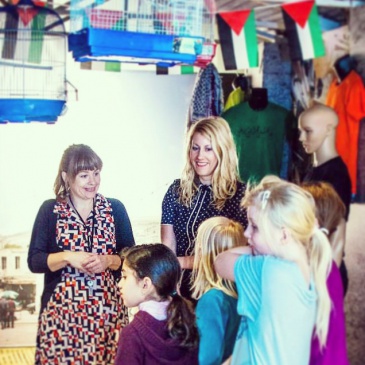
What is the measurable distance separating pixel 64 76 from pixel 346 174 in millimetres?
1584

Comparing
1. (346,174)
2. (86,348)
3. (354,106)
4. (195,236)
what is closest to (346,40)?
(354,106)

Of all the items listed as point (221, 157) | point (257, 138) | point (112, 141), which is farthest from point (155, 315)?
point (257, 138)

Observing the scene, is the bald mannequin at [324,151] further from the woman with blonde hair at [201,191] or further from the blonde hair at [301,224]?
the blonde hair at [301,224]

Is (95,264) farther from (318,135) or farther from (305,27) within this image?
(305,27)

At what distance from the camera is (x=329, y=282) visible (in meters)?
2.92

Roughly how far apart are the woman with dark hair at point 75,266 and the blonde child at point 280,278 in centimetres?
76

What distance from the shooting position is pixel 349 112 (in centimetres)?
407

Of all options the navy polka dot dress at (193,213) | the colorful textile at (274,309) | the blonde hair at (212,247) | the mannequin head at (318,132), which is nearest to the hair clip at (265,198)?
the colorful textile at (274,309)

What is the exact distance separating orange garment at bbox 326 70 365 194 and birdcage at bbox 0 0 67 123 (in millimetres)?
1552

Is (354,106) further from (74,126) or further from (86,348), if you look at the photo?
(86,348)

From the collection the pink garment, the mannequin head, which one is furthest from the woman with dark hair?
the mannequin head

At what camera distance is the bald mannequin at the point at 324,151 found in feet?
12.8

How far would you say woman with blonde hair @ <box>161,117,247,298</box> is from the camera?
11.2 feet

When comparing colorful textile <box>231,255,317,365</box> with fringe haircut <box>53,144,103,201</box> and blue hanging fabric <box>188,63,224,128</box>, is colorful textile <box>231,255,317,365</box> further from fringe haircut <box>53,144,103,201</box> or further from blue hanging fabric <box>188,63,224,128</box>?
blue hanging fabric <box>188,63,224,128</box>
